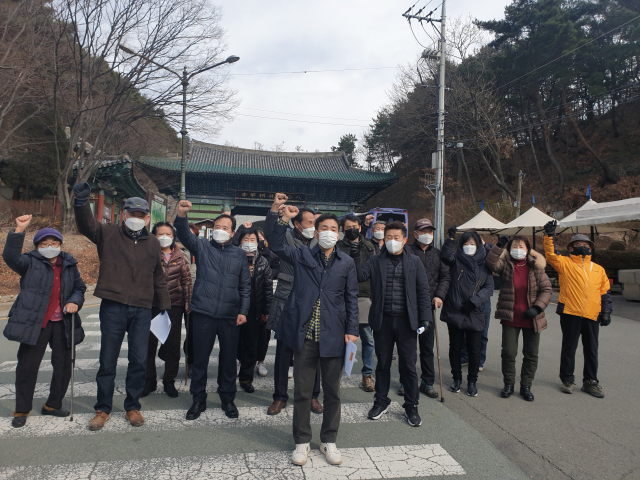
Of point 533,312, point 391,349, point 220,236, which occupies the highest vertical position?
point 220,236

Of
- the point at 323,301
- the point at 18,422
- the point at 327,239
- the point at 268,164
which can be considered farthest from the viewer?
the point at 268,164

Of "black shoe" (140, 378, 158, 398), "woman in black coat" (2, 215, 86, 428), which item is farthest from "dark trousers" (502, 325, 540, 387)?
"woman in black coat" (2, 215, 86, 428)

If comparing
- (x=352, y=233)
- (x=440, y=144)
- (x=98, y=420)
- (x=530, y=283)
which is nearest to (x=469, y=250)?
(x=530, y=283)

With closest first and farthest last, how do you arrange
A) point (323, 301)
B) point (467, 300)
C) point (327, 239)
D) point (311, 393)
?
point (311, 393), point (323, 301), point (327, 239), point (467, 300)

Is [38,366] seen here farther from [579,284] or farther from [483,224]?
[483,224]

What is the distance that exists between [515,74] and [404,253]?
2796cm

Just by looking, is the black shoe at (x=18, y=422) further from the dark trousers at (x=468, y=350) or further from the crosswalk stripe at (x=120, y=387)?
the dark trousers at (x=468, y=350)

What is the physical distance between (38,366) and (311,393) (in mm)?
2476

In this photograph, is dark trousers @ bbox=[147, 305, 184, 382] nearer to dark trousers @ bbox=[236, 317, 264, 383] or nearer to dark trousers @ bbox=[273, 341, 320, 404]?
dark trousers @ bbox=[236, 317, 264, 383]

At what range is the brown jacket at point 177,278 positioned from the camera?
477 centimetres

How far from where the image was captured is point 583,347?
486cm

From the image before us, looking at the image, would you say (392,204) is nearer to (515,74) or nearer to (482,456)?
(515,74)

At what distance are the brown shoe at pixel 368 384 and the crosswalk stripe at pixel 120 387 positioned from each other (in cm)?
15

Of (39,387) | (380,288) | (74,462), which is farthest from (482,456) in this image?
(39,387)
